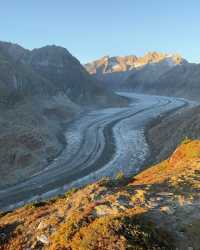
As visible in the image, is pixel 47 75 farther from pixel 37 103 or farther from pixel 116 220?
pixel 116 220

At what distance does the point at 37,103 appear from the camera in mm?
106188

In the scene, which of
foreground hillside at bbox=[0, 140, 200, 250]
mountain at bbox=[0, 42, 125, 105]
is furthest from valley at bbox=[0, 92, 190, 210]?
foreground hillside at bbox=[0, 140, 200, 250]

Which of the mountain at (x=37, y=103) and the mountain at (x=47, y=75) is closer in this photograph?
the mountain at (x=37, y=103)

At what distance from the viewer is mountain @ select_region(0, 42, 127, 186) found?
203ft

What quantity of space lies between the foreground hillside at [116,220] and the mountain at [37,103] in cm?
3756

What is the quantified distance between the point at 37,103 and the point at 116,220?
9585 centimetres

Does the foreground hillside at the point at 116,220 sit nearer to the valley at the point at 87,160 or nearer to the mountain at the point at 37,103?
the valley at the point at 87,160

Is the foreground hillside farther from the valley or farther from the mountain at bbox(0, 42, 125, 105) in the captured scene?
the mountain at bbox(0, 42, 125, 105)

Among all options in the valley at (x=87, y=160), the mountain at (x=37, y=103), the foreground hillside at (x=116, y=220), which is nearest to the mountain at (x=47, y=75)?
the mountain at (x=37, y=103)

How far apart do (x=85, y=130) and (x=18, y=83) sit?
36929mm

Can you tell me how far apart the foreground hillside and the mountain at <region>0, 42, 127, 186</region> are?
37565mm

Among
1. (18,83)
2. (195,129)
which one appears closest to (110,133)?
(195,129)

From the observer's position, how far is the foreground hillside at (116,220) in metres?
12.0

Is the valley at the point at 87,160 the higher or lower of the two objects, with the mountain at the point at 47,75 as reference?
lower
